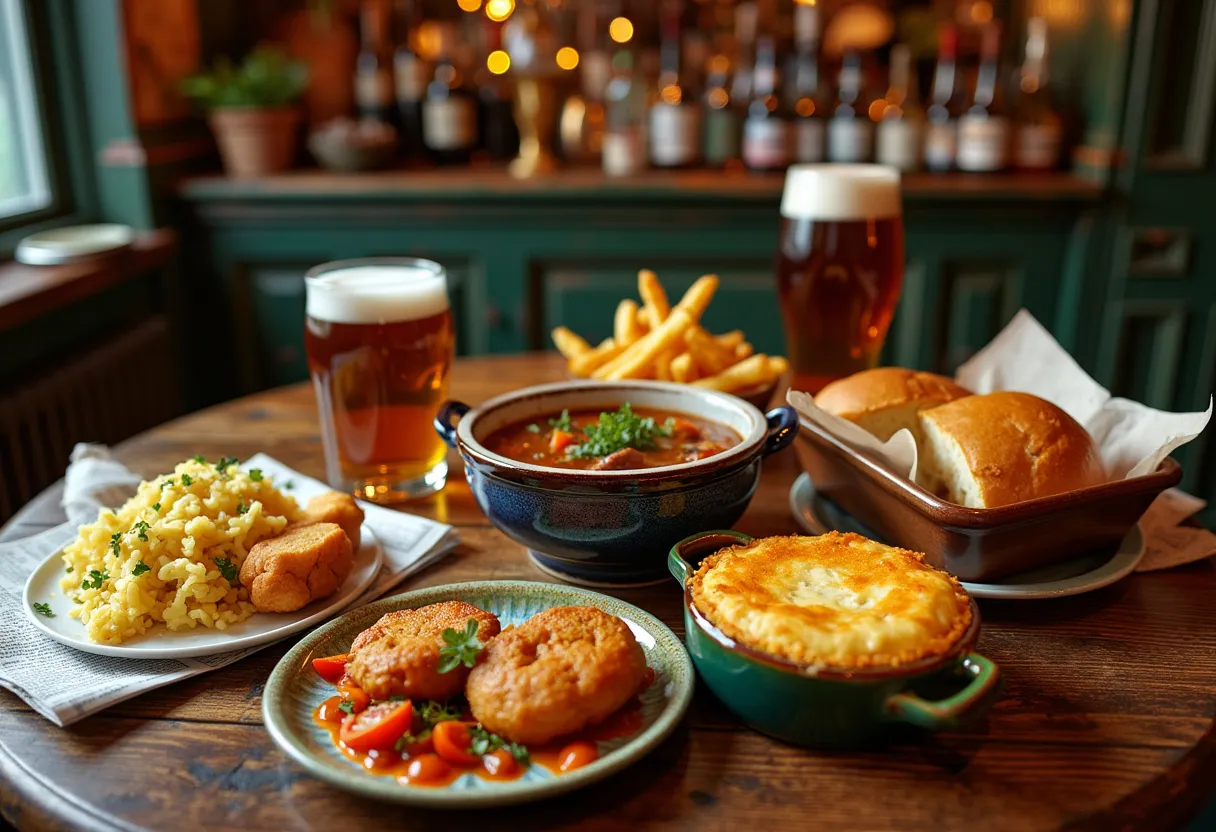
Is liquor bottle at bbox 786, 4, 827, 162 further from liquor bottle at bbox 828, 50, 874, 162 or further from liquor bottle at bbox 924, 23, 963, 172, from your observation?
liquor bottle at bbox 924, 23, 963, 172

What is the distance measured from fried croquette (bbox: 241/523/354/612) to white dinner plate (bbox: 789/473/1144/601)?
60 cm

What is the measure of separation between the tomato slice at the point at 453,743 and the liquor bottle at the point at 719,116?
3097mm

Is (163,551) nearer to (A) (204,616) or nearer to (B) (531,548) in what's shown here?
(A) (204,616)

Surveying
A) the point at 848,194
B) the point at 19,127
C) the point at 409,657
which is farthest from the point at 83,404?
the point at 409,657

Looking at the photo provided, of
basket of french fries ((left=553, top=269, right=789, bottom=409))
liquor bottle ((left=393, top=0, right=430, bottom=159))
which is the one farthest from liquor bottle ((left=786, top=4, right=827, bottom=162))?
basket of french fries ((left=553, top=269, right=789, bottom=409))

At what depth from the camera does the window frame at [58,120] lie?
305 cm

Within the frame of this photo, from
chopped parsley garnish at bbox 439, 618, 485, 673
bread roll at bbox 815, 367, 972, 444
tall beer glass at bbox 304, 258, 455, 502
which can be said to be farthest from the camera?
tall beer glass at bbox 304, 258, 455, 502

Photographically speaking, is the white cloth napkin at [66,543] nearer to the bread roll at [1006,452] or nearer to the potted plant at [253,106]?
the bread roll at [1006,452]

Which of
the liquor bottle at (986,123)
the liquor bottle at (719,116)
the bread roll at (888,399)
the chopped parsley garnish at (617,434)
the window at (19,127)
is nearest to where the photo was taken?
the chopped parsley garnish at (617,434)

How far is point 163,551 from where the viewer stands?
1077 millimetres

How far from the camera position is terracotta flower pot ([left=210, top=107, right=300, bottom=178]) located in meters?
3.42

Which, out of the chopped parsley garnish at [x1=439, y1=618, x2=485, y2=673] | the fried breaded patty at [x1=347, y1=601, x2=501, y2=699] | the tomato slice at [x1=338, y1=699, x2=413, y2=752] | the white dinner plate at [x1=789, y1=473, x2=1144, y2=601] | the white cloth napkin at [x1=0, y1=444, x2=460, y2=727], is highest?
the chopped parsley garnish at [x1=439, y1=618, x2=485, y2=673]

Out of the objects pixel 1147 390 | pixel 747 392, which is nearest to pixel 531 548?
pixel 747 392

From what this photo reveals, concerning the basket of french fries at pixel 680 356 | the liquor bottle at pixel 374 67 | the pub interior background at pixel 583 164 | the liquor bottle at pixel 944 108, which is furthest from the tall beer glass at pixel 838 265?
the liquor bottle at pixel 374 67
